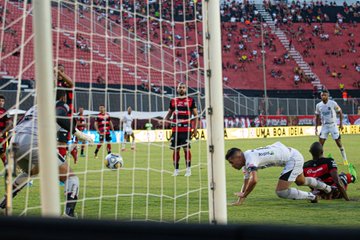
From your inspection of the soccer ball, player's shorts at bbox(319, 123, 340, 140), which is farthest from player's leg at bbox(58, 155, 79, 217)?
player's shorts at bbox(319, 123, 340, 140)

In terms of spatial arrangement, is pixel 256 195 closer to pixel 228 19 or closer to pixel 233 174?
pixel 233 174

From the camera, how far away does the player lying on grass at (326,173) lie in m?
10.3

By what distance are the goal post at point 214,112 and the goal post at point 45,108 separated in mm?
2426

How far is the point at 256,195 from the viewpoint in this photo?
11.3 m

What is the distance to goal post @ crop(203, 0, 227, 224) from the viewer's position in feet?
21.7

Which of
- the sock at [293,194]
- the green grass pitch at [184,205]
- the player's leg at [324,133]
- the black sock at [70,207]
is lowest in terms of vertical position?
the green grass pitch at [184,205]

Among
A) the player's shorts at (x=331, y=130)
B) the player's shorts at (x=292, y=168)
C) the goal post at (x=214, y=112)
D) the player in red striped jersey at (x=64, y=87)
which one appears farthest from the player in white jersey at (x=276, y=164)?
the player's shorts at (x=331, y=130)

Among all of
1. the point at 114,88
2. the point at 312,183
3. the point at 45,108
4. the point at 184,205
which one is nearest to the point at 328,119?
the point at 114,88

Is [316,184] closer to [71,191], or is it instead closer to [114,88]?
[71,191]

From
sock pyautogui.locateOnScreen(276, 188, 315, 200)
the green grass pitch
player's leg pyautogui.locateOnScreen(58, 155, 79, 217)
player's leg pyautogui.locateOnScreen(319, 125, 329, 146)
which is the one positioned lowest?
the green grass pitch

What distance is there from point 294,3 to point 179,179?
164 feet

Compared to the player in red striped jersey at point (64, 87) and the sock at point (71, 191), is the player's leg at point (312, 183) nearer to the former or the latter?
the player in red striped jersey at point (64, 87)

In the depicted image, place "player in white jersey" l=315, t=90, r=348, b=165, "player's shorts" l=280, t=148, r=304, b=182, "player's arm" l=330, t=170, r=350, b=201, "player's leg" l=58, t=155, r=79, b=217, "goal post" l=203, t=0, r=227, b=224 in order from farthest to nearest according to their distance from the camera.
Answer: "player in white jersey" l=315, t=90, r=348, b=165 → "player's arm" l=330, t=170, r=350, b=201 → "player's shorts" l=280, t=148, r=304, b=182 → "player's leg" l=58, t=155, r=79, b=217 → "goal post" l=203, t=0, r=227, b=224

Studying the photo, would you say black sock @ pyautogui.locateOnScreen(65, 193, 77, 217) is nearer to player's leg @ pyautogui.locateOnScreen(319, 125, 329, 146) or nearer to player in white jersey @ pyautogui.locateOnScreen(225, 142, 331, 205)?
player in white jersey @ pyautogui.locateOnScreen(225, 142, 331, 205)
